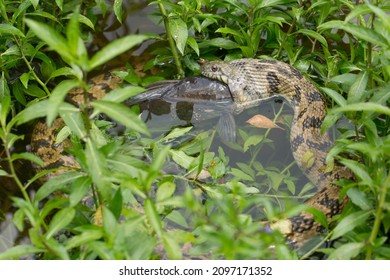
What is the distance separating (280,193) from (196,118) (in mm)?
983

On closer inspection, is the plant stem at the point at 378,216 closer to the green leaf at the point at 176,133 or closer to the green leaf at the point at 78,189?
the green leaf at the point at 78,189

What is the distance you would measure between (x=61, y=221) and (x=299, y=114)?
94.0 inches

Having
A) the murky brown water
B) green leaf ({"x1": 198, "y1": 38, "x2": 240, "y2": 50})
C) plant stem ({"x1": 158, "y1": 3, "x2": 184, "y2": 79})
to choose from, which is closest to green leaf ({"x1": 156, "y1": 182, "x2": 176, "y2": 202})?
the murky brown water

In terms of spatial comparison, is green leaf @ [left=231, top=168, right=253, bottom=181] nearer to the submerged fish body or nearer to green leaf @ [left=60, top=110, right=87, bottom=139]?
the submerged fish body

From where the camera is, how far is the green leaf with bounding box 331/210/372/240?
3545 mm

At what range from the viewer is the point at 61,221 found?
11.1 ft

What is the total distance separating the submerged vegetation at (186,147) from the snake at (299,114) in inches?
3.8

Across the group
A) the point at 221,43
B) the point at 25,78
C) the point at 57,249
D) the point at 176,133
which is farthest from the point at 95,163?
the point at 221,43

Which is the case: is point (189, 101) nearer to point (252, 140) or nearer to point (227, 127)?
point (227, 127)

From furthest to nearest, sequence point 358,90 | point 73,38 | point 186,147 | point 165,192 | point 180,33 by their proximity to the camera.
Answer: point 180,33
point 186,147
point 358,90
point 165,192
point 73,38

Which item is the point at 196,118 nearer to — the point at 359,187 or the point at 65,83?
the point at 359,187

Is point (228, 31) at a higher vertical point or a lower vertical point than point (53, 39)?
lower

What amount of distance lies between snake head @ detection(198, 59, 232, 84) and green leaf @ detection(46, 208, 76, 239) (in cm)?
236
